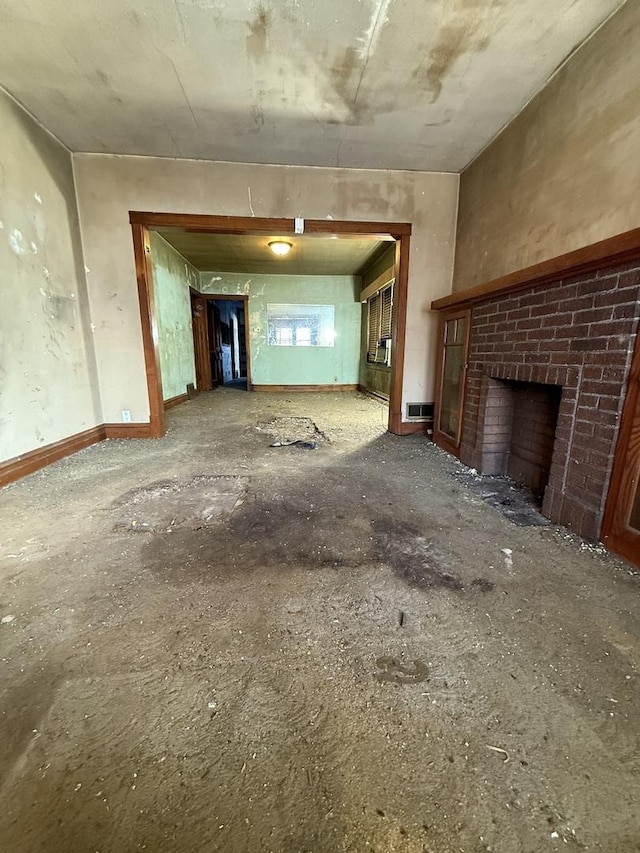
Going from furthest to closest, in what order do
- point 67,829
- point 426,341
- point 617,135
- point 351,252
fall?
point 351,252 < point 426,341 < point 617,135 < point 67,829

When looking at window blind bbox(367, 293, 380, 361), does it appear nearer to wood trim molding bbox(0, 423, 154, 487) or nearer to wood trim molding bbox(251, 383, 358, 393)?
wood trim molding bbox(251, 383, 358, 393)

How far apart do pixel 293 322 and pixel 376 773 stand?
806cm

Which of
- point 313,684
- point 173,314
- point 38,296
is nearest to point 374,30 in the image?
point 38,296

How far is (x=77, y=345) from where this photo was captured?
3.34 metres

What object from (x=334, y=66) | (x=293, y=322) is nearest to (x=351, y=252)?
(x=293, y=322)

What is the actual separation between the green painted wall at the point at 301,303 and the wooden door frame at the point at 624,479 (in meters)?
7.06

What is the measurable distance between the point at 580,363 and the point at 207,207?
3.51m

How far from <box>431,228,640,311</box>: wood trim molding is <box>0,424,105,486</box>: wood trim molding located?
3.71m

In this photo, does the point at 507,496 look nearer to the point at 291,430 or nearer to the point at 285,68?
the point at 291,430

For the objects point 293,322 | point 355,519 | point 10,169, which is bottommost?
point 355,519

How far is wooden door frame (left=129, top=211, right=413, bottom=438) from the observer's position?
3.45 m

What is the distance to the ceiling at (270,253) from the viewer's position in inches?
214

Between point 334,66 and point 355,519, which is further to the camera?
point 334,66

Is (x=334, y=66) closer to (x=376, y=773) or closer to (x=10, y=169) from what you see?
(x=10, y=169)
